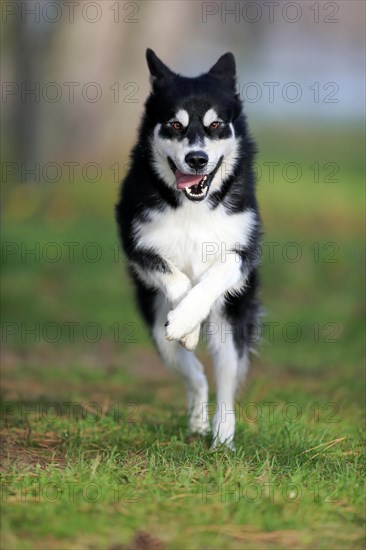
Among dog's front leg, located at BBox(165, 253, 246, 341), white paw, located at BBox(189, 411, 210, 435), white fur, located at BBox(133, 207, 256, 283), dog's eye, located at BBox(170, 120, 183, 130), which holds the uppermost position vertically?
dog's eye, located at BBox(170, 120, 183, 130)

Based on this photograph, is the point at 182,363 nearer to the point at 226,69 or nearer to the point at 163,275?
the point at 163,275

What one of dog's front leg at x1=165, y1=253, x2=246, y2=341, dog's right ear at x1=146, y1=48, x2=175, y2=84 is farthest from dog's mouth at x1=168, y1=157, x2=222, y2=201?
dog's right ear at x1=146, y1=48, x2=175, y2=84

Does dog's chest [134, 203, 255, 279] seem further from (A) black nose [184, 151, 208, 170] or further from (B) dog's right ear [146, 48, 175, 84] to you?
(B) dog's right ear [146, 48, 175, 84]

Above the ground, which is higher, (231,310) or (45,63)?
(45,63)

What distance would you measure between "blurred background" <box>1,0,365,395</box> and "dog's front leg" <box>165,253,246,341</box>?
6.78 ft

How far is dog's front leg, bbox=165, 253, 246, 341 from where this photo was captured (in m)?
5.08

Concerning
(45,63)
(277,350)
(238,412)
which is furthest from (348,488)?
(45,63)

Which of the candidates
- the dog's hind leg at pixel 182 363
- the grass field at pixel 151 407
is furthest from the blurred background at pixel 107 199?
the dog's hind leg at pixel 182 363

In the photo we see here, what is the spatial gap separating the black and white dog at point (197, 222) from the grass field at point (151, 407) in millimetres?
423

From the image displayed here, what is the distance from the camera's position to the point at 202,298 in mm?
5172

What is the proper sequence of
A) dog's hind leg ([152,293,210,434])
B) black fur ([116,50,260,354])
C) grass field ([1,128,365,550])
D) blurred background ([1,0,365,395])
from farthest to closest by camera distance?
blurred background ([1,0,365,395]) → dog's hind leg ([152,293,210,434]) → black fur ([116,50,260,354]) → grass field ([1,128,365,550])

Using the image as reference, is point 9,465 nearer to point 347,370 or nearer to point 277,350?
point 347,370

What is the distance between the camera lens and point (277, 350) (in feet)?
28.8

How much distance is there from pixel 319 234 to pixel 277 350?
5907 mm
